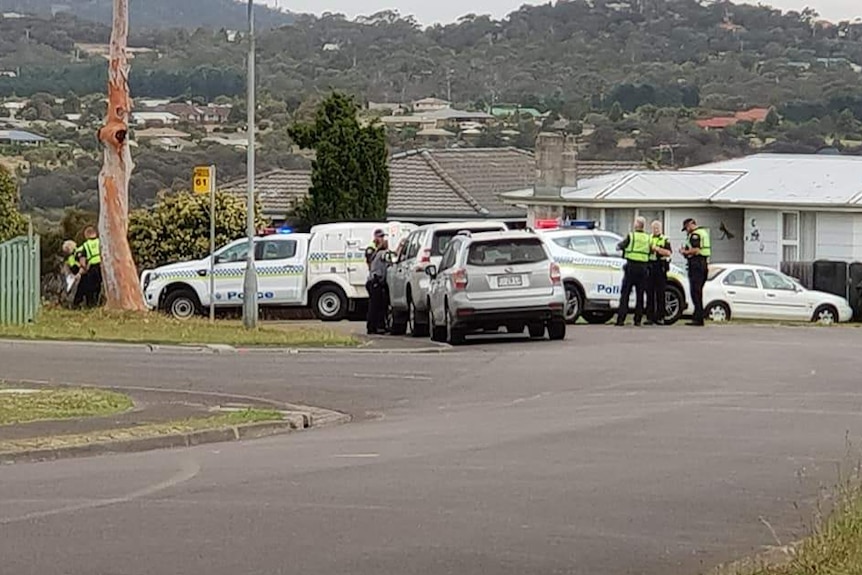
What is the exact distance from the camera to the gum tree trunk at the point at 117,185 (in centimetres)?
2991

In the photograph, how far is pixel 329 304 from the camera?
34938 millimetres

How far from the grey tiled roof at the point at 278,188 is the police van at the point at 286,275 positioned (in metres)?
16.9

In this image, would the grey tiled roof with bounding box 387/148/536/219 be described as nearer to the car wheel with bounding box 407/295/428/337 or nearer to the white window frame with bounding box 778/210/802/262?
the white window frame with bounding box 778/210/802/262

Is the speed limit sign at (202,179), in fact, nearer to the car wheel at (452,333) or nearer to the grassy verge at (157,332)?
the grassy verge at (157,332)

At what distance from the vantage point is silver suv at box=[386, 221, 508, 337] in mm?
28609

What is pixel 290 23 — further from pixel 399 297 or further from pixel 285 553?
pixel 285 553

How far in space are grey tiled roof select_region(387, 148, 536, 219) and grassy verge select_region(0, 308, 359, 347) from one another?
82.7 feet

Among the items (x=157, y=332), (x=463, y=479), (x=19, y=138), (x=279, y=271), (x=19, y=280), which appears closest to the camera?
(x=463, y=479)

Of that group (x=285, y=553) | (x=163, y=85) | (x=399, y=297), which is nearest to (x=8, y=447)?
(x=285, y=553)

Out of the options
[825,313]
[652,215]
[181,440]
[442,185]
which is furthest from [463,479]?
[442,185]

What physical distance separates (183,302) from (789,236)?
17.0 metres

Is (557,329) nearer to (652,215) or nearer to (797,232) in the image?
(797,232)

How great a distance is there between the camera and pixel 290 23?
312 ft

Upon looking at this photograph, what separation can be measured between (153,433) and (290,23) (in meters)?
82.2
